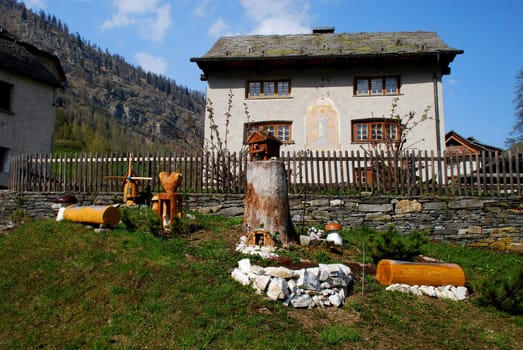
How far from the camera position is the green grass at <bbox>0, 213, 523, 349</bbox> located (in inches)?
175

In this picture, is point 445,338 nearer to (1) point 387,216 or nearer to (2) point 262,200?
(2) point 262,200

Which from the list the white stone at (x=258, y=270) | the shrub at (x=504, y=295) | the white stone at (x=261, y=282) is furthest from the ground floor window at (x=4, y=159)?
→ the shrub at (x=504, y=295)

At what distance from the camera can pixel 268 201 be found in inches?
296

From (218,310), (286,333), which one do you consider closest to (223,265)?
(218,310)

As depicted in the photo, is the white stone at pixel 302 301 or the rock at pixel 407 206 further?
the rock at pixel 407 206

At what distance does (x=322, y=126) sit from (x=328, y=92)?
167 centimetres

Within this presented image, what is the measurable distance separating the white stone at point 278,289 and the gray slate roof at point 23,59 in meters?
18.8

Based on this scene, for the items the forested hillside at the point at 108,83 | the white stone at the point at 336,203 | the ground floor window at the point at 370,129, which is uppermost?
the forested hillside at the point at 108,83

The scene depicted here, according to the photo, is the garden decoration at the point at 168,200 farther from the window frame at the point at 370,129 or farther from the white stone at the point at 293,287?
the window frame at the point at 370,129

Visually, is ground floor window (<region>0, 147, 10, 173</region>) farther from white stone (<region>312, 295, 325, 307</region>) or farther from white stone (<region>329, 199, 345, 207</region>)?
white stone (<region>312, 295, 325, 307</region>)

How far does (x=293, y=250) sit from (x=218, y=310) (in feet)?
8.50

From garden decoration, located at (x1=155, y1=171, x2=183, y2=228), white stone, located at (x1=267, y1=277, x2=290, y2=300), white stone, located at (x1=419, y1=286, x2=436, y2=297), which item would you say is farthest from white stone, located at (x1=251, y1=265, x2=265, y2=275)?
garden decoration, located at (x1=155, y1=171, x2=183, y2=228)

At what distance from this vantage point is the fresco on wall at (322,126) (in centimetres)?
1736

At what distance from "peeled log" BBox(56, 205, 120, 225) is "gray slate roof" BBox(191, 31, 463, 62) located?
10.8 meters
